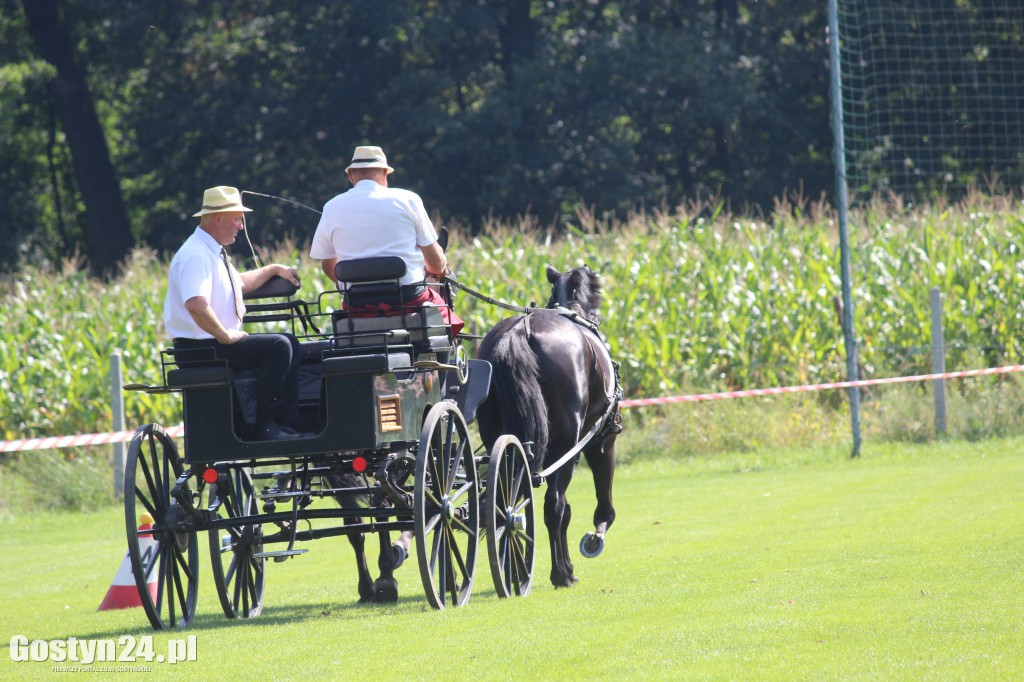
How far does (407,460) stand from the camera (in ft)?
23.6

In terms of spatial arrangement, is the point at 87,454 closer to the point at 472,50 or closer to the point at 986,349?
the point at 986,349

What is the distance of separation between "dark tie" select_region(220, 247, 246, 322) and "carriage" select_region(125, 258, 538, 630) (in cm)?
30

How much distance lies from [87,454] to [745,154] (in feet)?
83.0

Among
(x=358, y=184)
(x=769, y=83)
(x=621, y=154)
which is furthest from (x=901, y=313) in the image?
(x=769, y=83)

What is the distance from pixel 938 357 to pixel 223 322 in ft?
33.9

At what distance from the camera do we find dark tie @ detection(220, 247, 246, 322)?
7.17 meters

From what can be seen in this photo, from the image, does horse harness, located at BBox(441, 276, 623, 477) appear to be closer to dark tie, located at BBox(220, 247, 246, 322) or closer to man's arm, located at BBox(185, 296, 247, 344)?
dark tie, located at BBox(220, 247, 246, 322)

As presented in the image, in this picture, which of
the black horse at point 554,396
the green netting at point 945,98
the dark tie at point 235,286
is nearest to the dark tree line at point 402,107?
the green netting at point 945,98

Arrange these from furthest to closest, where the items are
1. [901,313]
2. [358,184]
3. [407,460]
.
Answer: [901,313] < [358,184] < [407,460]

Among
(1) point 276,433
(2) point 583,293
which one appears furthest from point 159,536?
(2) point 583,293

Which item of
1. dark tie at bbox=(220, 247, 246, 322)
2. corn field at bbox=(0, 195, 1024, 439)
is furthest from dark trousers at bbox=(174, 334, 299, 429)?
corn field at bbox=(0, 195, 1024, 439)

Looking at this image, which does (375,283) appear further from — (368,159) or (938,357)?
(938,357)

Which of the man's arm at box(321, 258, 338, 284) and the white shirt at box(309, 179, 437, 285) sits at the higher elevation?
the white shirt at box(309, 179, 437, 285)

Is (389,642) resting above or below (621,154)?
below
